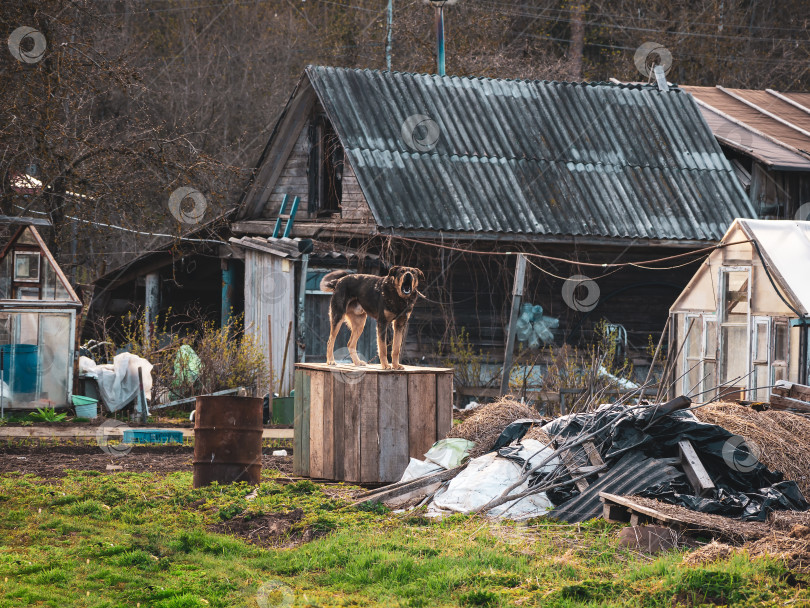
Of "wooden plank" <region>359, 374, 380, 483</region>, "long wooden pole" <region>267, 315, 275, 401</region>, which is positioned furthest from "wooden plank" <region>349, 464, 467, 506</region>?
"long wooden pole" <region>267, 315, 275, 401</region>

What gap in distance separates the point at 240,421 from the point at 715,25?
27.5 m

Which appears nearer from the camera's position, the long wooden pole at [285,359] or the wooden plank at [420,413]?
the wooden plank at [420,413]

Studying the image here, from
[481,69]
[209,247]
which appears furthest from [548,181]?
[481,69]

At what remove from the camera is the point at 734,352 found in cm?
1388

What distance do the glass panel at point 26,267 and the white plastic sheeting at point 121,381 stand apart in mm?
1659

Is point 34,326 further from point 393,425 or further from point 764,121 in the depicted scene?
point 764,121

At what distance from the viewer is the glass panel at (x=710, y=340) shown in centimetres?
1428

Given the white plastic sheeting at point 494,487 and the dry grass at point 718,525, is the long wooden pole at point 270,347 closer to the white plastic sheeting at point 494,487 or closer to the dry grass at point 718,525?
the white plastic sheeting at point 494,487

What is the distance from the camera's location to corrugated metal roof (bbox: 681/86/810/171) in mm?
19562

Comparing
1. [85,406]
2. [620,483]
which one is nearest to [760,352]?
[620,483]

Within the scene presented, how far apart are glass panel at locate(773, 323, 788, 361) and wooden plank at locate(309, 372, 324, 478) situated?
19.4 feet

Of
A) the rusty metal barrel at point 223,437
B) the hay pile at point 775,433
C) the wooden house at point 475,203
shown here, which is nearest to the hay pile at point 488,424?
the hay pile at point 775,433

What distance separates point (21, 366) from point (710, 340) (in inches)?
386

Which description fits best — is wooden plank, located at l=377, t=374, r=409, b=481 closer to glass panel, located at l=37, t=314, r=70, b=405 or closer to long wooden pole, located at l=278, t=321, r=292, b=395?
long wooden pole, located at l=278, t=321, r=292, b=395
